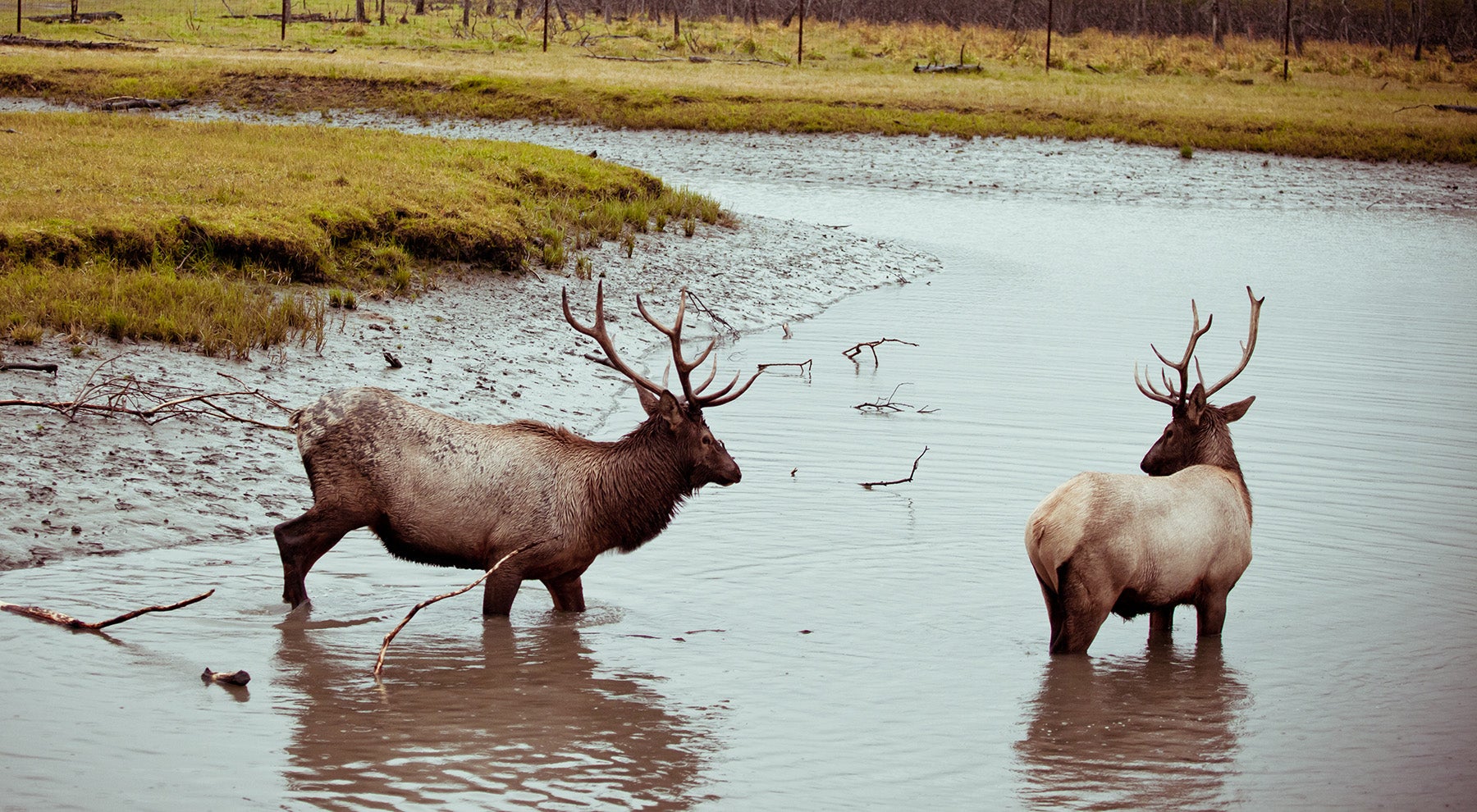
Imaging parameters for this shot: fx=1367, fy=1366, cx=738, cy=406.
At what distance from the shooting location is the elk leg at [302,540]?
21.6 feet

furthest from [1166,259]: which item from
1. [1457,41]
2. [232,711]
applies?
[1457,41]

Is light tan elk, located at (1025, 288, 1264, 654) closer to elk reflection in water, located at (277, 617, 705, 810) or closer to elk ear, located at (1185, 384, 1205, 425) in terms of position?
elk ear, located at (1185, 384, 1205, 425)

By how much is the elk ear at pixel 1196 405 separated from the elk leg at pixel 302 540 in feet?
14.2

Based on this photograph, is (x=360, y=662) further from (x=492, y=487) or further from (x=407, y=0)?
(x=407, y=0)

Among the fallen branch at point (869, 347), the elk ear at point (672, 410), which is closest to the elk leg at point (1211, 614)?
the elk ear at point (672, 410)

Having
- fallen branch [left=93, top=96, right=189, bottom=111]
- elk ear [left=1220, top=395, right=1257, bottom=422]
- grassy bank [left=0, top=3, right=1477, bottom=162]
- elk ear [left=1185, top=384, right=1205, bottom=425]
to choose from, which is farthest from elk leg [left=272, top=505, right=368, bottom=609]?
grassy bank [left=0, top=3, right=1477, bottom=162]

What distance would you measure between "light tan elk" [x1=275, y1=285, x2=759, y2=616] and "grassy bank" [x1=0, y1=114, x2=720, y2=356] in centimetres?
380

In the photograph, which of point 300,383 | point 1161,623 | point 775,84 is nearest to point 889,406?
point 1161,623

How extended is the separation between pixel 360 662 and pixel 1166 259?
15.6m

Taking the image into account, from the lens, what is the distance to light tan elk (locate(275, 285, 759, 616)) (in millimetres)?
6633

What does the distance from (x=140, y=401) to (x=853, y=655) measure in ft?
17.1

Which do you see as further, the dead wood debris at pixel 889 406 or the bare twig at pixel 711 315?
the bare twig at pixel 711 315

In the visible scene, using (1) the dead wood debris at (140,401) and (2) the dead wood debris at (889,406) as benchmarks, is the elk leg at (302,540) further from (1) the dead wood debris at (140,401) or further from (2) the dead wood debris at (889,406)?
(2) the dead wood debris at (889,406)

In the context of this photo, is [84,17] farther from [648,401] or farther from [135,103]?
[648,401]
